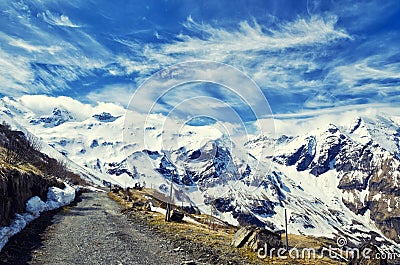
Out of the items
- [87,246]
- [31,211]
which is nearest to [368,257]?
[87,246]

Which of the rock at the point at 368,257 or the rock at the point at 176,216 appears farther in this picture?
the rock at the point at 176,216

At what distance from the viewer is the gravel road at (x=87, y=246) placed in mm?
21312

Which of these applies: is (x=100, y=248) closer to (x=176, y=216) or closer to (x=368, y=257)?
(x=368, y=257)

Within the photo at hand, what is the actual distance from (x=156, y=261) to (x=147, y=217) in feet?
75.3

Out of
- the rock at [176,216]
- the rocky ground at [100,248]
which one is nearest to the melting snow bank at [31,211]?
the rocky ground at [100,248]

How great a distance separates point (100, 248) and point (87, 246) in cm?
123

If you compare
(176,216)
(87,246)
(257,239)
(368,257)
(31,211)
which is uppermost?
(368,257)

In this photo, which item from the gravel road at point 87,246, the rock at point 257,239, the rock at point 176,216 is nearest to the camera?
the gravel road at point 87,246

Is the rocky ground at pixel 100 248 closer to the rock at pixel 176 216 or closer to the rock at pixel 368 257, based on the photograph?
the rock at pixel 368 257

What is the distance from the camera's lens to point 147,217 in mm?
44469

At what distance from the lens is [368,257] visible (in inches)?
759

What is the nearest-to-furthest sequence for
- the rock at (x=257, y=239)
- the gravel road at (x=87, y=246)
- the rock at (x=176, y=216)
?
the gravel road at (x=87, y=246), the rock at (x=257, y=239), the rock at (x=176, y=216)

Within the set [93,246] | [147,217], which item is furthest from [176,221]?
[93,246]

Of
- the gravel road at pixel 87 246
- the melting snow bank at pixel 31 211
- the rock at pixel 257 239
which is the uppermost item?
the rock at pixel 257 239
